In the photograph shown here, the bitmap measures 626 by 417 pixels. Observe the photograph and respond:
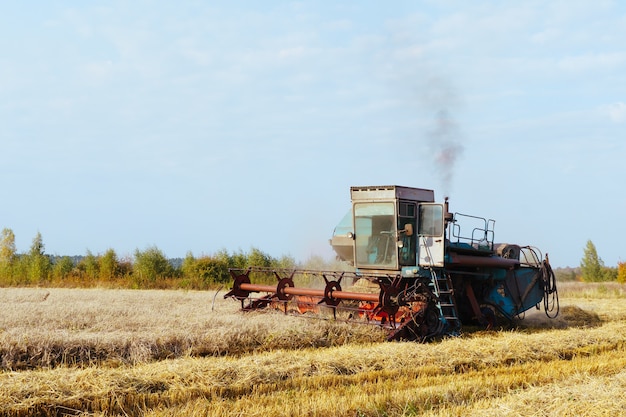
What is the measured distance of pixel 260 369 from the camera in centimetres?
644

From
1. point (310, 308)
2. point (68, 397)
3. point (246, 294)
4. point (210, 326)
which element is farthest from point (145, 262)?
point (68, 397)

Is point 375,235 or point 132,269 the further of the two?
point 132,269

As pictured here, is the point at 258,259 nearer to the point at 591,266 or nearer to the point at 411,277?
the point at 411,277

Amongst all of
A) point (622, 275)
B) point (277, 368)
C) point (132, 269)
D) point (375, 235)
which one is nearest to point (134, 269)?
point (132, 269)

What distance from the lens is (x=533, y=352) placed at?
329 inches

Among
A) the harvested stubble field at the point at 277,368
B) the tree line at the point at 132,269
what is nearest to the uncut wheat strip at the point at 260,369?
the harvested stubble field at the point at 277,368

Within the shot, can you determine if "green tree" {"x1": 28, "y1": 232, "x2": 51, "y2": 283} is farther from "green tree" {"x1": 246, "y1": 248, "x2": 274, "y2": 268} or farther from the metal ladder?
the metal ladder

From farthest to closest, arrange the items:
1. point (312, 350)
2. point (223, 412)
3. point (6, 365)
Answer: point (312, 350)
point (6, 365)
point (223, 412)

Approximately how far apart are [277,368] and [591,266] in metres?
36.6

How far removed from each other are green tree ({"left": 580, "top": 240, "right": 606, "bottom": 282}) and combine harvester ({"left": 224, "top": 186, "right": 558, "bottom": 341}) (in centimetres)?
2856

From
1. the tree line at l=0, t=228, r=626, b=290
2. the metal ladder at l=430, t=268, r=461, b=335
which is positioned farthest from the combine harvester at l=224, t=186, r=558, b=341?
the tree line at l=0, t=228, r=626, b=290

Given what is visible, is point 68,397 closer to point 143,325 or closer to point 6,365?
point 6,365

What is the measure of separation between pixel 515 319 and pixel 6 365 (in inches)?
361

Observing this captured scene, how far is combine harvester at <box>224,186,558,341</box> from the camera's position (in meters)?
9.80
